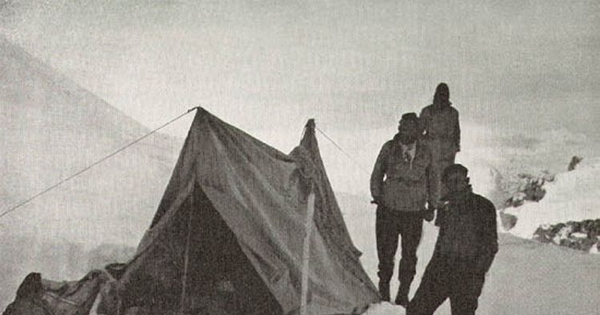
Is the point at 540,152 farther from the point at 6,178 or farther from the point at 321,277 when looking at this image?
the point at 6,178

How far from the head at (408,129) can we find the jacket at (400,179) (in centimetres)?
5

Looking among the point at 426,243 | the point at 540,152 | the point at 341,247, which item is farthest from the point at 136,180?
the point at 540,152

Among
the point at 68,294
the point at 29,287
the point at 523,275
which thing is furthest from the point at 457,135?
the point at 29,287

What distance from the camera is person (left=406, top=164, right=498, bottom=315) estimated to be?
7.25 feet

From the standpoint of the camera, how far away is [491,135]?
11.7 ft

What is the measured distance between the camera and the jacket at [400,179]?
2867 millimetres

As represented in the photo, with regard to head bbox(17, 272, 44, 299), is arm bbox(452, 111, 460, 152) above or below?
above

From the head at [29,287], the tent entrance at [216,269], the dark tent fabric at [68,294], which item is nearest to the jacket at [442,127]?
the tent entrance at [216,269]

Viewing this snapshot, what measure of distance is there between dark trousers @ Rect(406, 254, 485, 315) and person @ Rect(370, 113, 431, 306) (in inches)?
24.6

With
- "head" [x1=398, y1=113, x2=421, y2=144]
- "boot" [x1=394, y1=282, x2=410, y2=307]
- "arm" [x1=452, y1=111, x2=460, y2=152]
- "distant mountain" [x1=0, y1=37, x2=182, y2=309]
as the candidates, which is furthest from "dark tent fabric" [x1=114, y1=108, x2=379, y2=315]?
"distant mountain" [x1=0, y1=37, x2=182, y2=309]

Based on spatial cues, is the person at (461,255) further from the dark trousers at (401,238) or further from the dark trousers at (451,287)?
the dark trousers at (401,238)

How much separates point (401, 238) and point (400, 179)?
282mm

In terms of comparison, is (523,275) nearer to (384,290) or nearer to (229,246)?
(384,290)

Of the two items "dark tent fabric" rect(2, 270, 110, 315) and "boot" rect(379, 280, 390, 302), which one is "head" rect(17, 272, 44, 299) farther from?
"boot" rect(379, 280, 390, 302)
